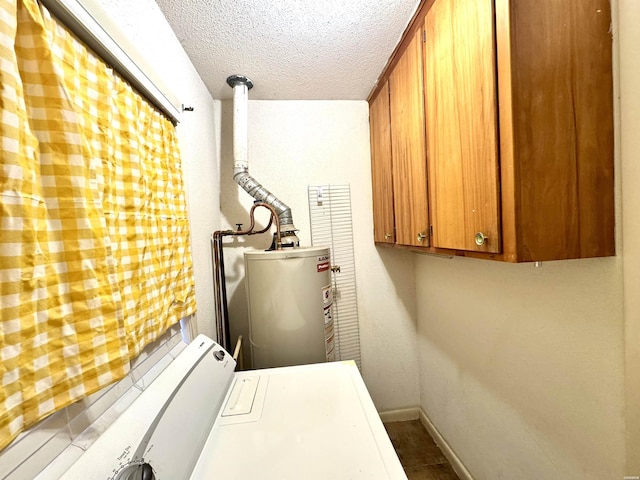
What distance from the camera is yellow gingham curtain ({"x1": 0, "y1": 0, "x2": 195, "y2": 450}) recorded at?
1.38 ft

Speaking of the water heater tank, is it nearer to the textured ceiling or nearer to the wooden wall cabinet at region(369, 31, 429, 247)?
the wooden wall cabinet at region(369, 31, 429, 247)

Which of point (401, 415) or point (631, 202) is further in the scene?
point (401, 415)

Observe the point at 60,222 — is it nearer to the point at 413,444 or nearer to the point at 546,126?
the point at 546,126

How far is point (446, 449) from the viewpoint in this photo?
1.55 m

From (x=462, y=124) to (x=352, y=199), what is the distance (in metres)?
1.06

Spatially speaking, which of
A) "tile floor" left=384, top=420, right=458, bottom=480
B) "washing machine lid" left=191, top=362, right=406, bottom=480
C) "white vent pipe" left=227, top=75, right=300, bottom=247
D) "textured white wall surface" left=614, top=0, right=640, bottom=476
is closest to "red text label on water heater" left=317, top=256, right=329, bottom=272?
"white vent pipe" left=227, top=75, right=300, bottom=247

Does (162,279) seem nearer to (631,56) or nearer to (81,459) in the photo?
(81,459)

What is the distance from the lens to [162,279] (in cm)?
88

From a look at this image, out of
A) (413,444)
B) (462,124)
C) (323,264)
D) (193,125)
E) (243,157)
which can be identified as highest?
(193,125)

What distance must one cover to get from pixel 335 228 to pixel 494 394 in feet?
4.14

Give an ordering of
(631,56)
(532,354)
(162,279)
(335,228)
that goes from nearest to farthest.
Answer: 1. (631,56)
2. (162,279)
3. (532,354)
4. (335,228)

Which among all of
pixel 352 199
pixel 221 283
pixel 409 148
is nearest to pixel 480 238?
pixel 409 148

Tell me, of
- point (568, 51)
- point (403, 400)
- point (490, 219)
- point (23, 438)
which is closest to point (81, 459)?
point (23, 438)

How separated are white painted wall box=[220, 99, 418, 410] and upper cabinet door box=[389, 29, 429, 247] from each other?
0.48 metres
